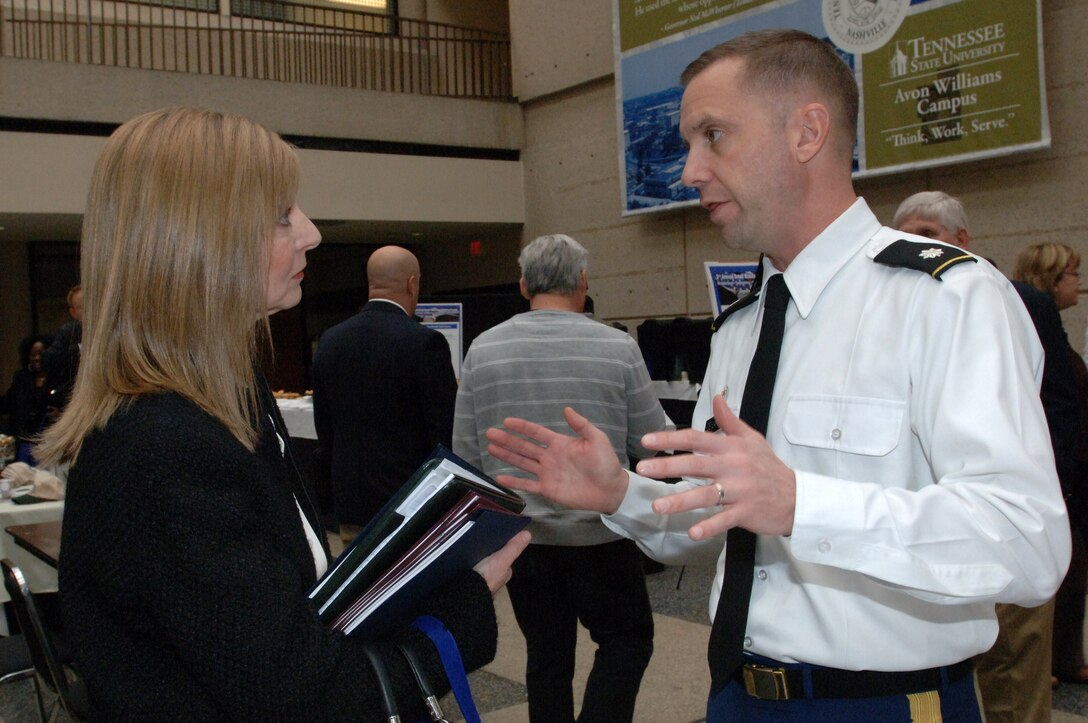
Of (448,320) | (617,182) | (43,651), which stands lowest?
(43,651)

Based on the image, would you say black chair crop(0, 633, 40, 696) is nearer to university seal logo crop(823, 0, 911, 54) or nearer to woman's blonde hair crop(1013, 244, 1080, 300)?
woman's blonde hair crop(1013, 244, 1080, 300)

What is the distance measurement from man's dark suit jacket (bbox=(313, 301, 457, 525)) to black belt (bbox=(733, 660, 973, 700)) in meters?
2.35

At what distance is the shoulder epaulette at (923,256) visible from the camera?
1280 millimetres

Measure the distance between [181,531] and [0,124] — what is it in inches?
Result: 372

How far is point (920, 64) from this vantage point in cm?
716

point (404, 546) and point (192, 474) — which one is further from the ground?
point (192, 474)

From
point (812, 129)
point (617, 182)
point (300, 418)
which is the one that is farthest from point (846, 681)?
point (617, 182)

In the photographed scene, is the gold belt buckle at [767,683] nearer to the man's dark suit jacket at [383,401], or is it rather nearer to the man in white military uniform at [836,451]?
the man in white military uniform at [836,451]

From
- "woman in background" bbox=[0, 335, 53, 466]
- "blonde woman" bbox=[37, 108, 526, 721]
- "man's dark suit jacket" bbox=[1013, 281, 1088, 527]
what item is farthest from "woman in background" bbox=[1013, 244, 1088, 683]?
"woman in background" bbox=[0, 335, 53, 466]

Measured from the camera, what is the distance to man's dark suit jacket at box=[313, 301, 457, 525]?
→ 11.7 ft

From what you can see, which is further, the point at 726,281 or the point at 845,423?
the point at 726,281

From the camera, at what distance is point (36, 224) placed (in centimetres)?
978

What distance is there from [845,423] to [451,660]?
64cm

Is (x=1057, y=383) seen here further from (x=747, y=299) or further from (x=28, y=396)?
(x=28, y=396)
